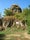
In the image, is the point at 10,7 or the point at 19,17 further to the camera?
the point at 10,7

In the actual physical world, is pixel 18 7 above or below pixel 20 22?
above

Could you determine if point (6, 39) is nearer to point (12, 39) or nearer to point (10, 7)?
point (12, 39)

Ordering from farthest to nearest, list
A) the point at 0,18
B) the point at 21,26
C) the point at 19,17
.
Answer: the point at 0,18 < the point at 19,17 < the point at 21,26

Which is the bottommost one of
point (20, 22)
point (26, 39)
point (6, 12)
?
point (26, 39)

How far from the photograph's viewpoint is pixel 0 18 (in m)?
33.0

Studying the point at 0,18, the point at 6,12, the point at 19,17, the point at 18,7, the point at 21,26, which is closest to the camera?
the point at 21,26

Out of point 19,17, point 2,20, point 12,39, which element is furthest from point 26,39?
point 2,20

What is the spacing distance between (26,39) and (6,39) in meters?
2.08

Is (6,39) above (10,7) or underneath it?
underneath

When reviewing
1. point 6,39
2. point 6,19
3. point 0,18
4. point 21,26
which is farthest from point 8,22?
point 6,39

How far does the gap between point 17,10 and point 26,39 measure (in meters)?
27.3

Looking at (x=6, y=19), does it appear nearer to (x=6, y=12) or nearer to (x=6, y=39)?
(x=6, y=12)

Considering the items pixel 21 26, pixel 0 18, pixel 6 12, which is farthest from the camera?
pixel 6 12

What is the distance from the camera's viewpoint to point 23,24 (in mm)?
27625
